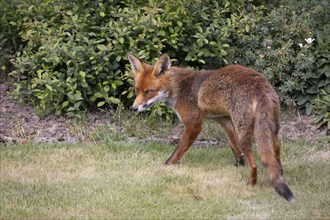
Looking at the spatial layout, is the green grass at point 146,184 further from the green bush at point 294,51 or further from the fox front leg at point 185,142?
the green bush at point 294,51

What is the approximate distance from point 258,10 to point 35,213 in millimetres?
6340

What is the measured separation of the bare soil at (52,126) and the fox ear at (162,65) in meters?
1.81

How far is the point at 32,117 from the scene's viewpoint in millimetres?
10203

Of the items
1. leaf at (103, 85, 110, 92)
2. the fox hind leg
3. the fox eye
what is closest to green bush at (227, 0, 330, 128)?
the fox hind leg

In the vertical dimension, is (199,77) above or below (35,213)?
above

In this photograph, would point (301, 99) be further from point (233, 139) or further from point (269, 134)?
point (269, 134)


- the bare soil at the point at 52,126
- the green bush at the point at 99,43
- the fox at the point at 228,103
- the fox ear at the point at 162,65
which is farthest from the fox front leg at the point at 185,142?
the green bush at the point at 99,43

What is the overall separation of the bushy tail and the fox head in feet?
5.96

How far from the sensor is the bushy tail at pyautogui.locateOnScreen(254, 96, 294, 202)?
259 inches

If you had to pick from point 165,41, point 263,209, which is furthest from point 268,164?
point 165,41

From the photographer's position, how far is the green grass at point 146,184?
6.51 metres

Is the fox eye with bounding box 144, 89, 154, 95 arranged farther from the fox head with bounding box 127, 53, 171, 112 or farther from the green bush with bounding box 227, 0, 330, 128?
the green bush with bounding box 227, 0, 330, 128

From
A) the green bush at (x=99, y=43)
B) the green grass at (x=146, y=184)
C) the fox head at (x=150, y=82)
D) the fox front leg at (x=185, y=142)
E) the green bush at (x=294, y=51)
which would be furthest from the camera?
the green bush at (x=294, y=51)

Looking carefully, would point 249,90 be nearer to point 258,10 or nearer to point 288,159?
point 288,159
